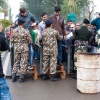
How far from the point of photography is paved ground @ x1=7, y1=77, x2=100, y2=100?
671 centimetres

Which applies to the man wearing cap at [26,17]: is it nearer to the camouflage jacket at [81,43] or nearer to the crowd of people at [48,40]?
the crowd of people at [48,40]

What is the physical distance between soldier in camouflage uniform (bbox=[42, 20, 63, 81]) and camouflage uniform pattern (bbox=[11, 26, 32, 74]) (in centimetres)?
50

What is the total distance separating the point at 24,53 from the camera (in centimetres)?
820

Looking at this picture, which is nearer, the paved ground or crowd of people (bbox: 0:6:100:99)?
the paved ground

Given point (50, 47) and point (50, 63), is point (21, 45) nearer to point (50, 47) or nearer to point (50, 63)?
point (50, 47)

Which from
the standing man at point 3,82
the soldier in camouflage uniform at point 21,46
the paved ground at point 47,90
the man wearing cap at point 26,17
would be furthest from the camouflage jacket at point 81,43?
the standing man at point 3,82

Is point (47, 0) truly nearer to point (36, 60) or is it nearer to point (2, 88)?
point (36, 60)

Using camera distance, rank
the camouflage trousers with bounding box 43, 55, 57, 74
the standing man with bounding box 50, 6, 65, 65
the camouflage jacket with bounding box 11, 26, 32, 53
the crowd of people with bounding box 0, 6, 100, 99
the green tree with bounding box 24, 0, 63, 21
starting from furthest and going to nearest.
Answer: the green tree with bounding box 24, 0, 63, 21
the standing man with bounding box 50, 6, 65, 65
the camouflage trousers with bounding box 43, 55, 57, 74
the crowd of people with bounding box 0, 6, 100, 99
the camouflage jacket with bounding box 11, 26, 32, 53

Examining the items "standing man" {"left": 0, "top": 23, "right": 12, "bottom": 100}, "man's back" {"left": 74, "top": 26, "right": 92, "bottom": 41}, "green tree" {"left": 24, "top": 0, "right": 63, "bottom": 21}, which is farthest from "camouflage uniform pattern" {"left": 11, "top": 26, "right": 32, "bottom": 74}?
"green tree" {"left": 24, "top": 0, "right": 63, "bottom": 21}

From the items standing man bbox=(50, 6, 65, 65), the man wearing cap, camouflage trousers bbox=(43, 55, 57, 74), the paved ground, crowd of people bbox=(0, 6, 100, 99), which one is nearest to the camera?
the paved ground

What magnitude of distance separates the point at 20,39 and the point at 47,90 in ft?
5.61

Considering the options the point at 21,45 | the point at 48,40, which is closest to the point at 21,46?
the point at 21,45

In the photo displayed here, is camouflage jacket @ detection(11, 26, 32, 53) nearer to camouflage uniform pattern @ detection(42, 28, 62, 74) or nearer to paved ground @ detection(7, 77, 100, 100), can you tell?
camouflage uniform pattern @ detection(42, 28, 62, 74)

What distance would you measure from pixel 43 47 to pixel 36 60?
3.35m
